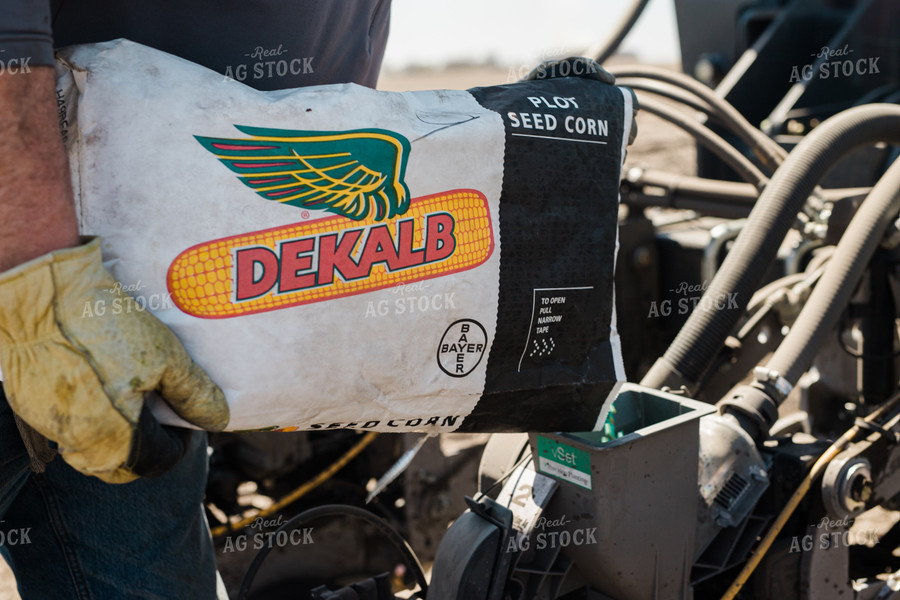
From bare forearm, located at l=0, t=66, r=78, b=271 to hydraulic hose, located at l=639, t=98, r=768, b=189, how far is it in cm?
185

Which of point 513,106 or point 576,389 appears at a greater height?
point 513,106

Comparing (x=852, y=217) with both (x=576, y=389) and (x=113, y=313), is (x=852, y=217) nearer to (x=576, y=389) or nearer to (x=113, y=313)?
(x=576, y=389)

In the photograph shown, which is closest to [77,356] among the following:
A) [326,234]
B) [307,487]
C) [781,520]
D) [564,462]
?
[326,234]

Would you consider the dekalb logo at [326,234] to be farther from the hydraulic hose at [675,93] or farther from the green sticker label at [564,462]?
the hydraulic hose at [675,93]

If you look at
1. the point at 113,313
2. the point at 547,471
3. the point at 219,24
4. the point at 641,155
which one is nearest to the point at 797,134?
the point at 547,471

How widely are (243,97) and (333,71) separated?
30 cm

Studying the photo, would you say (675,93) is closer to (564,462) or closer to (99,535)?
(564,462)

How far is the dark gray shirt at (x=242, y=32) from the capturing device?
112cm

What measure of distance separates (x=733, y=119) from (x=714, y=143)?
0.37 feet

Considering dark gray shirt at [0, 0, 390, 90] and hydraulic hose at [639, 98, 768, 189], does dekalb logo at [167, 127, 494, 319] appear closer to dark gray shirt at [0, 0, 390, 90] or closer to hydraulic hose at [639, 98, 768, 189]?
dark gray shirt at [0, 0, 390, 90]

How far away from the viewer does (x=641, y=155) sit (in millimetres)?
8984

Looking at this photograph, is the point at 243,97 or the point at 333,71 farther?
the point at 333,71

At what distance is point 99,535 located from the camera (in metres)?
1.32

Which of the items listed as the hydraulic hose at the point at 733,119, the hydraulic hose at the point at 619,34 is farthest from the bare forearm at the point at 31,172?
the hydraulic hose at the point at 619,34
